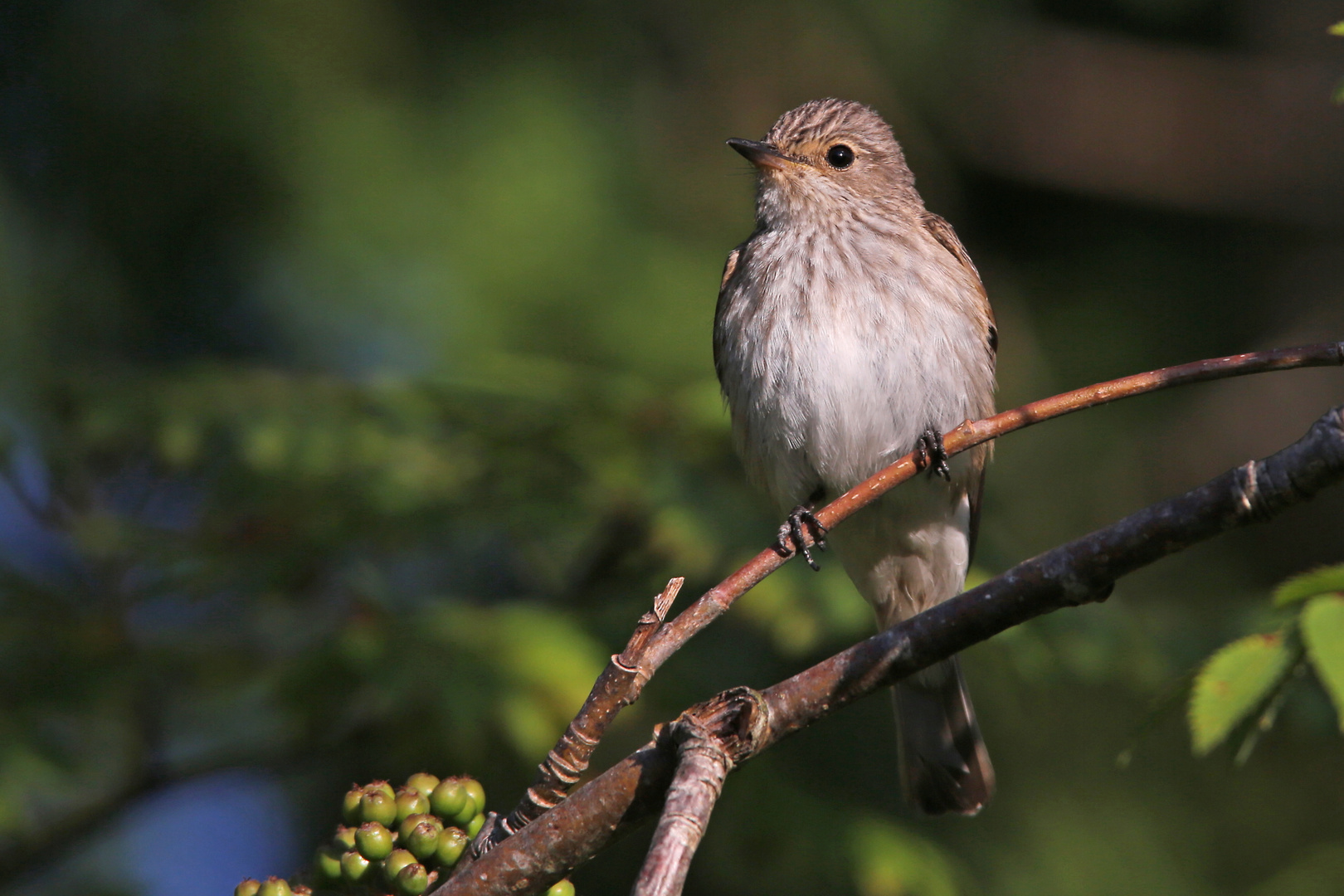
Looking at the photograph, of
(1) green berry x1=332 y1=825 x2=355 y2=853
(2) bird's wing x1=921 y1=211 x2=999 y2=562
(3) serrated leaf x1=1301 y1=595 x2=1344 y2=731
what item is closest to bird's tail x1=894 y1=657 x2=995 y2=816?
(2) bird's wing x1=921 y1=211 x2=999 y2=562

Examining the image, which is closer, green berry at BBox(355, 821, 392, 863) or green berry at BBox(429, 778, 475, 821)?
green berry at BBox(355, 821, 392, 863)

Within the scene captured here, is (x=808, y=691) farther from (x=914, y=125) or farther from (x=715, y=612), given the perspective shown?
(x=914, y=125)

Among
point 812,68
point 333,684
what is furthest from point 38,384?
point 812,68

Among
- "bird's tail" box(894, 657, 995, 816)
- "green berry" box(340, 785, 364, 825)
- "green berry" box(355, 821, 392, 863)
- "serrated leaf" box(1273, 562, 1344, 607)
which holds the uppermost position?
"bird's tail" box(894, 657, 995, 816)

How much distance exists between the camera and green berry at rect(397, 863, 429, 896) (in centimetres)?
221

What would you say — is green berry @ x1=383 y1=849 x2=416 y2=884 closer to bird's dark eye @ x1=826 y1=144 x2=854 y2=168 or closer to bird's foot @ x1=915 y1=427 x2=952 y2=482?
bird's foot @ x1=915 y1=427 x2=952 y2=482

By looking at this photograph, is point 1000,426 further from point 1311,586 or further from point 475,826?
point 475,826

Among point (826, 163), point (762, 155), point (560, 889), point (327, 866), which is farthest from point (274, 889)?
point (826, 163)

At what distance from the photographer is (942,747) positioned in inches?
190

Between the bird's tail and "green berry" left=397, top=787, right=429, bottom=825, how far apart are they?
2615 millimetres

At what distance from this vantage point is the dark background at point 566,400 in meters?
4.56

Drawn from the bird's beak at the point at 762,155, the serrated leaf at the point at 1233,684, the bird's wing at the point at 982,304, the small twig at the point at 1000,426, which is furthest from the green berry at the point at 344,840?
the bird's beak at the point at 762,155

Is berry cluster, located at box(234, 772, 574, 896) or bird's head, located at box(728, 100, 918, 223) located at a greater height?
bird's head, located at box(728, 100, 918, 223)

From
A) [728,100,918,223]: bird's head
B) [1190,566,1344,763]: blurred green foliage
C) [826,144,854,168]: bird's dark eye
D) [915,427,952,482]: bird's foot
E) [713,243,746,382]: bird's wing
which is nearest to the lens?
[1190,566,1344,763]: blurred green foliage
